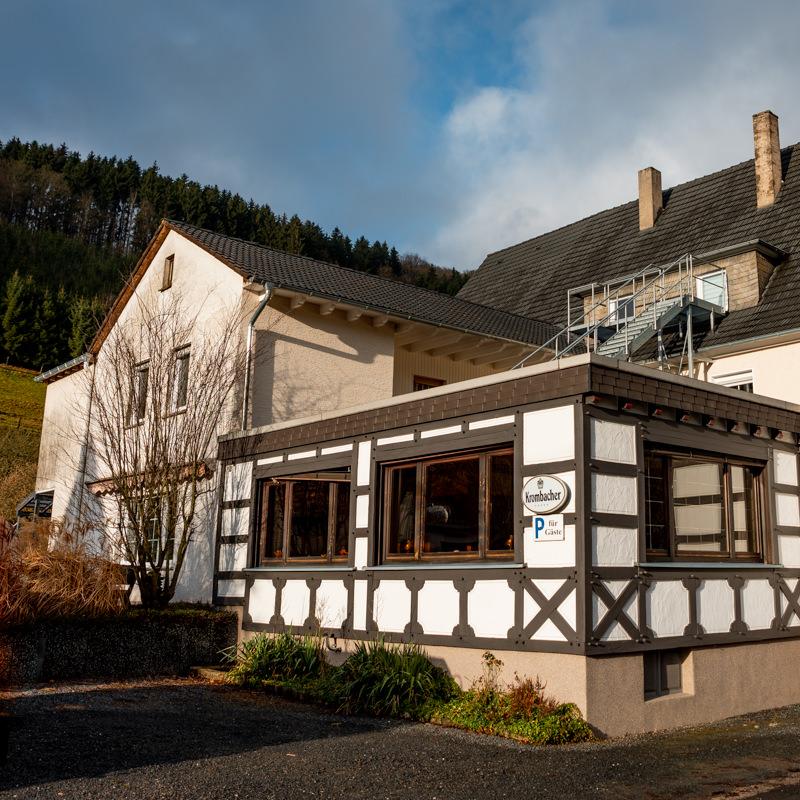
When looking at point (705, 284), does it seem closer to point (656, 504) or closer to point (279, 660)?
point (656, 504)

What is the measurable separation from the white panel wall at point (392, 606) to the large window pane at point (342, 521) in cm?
100

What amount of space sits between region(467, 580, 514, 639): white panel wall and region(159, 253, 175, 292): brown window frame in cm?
990

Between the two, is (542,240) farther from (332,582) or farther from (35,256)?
(35,256)

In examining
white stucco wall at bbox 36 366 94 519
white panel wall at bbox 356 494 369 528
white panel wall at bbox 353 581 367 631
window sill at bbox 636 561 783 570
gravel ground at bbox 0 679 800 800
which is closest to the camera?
gravel ground at bbox 0 679 800 800

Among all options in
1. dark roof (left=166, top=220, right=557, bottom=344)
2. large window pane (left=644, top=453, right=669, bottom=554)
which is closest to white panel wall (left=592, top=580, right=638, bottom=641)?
large window pane (left=644, top=453, right=669, bottom=554)

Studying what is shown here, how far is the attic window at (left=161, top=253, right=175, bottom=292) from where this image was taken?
16.4 m

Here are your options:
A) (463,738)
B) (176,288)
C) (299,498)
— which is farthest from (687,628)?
(176,288)

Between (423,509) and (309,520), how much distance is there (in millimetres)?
2204

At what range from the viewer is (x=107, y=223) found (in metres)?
57.2

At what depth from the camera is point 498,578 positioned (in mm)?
8680

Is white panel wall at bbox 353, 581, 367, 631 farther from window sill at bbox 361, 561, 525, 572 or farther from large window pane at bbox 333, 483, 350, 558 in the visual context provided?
large window pane at bbox 333, 483, 350, 558

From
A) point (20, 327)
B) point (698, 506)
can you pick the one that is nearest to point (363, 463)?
point (698, 506)

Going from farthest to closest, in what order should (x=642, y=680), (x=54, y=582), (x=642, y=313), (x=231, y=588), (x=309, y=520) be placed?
(x=642, y=313) < (x=231, y=588) < (x=309, y=520) < (x=54, y=582) < (x=642, y=680)

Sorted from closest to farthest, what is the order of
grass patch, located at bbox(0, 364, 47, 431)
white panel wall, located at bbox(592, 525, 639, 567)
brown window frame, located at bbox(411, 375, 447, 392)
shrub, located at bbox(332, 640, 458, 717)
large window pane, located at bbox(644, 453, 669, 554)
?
white panel wall, located at bbox(592, 525, 639, 567) → shrub, located at bbox(332, 640, 458, 717) → large window pane, located at bbox(644, 453, 669, 554) → brown window frame, located at bbox(411, 375, 447, 392) → grass patch, located at bbox(0, 364, 47, 431)
